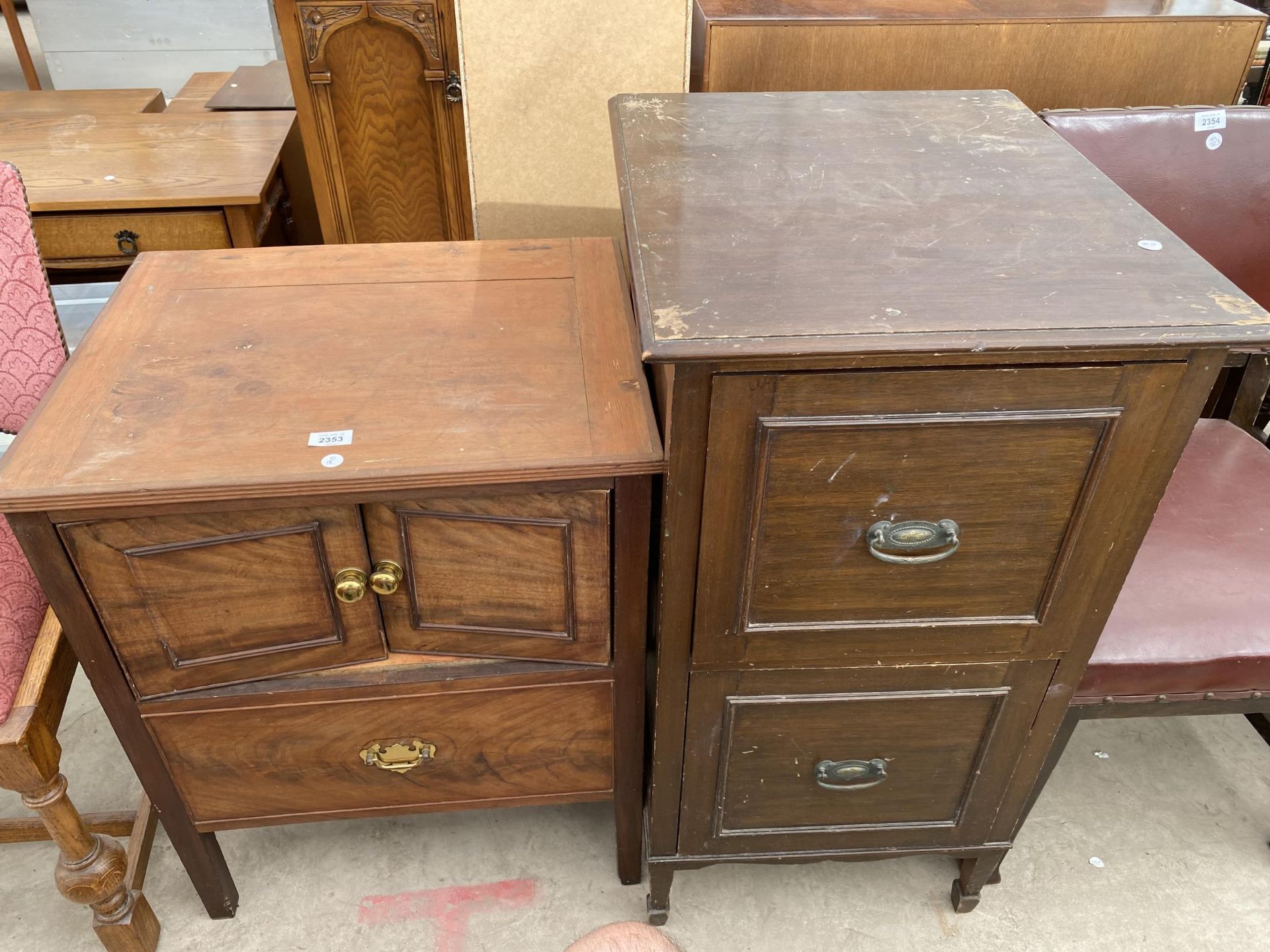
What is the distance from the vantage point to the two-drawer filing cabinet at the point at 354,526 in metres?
1.01

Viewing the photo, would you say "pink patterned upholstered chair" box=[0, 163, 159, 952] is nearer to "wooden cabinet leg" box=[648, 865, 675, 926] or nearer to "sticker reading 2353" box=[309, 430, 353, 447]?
"sticker reading 2353" box=[309, 430, 353, 447]

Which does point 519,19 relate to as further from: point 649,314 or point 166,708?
point 166,708

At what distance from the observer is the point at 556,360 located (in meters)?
1.16

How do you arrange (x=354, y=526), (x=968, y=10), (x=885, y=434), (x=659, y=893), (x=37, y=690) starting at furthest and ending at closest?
1. (x=968, y=10)
2. (x=659, y=893)
3. (x=37, y=690)
4. (x=354, y=526)
5. (x=885, y=434)

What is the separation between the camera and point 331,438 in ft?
3.37

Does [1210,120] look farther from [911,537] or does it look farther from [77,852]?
[77,852]

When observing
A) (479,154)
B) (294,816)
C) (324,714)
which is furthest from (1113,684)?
(479,154)

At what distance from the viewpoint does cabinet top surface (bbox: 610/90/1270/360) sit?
2.85 ft

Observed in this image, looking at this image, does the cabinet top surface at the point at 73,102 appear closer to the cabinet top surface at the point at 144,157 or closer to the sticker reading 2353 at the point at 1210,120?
the cabinet top surface at the point at 144,157

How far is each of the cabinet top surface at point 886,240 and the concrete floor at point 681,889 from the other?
3.49 ft

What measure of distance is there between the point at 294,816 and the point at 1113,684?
3.86ft

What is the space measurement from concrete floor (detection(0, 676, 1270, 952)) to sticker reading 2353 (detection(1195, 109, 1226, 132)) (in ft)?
3.80

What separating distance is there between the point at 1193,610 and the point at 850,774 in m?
0.53

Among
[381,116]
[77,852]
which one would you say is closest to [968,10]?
[381,116]
